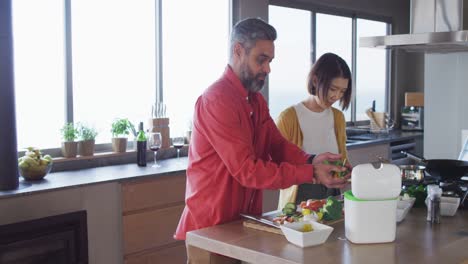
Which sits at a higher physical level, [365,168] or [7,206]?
[365,168]

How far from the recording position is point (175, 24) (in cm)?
454

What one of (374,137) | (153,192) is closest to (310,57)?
(374,137)

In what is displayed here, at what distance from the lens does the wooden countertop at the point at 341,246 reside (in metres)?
1.73

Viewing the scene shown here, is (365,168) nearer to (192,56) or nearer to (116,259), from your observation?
(116,259)

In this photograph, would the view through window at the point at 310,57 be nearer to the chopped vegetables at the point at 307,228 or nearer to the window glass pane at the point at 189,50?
the window glass pane at the point at 189,50

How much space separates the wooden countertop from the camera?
5.68 ft

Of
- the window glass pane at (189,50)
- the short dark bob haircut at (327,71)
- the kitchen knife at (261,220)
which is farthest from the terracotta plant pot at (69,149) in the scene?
the kitchen knife at (261,220)

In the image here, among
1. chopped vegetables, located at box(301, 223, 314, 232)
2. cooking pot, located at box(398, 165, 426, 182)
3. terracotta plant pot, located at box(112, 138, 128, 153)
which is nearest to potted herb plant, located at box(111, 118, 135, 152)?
terracotta plant pot, located at box(112, 138, 128, 153)

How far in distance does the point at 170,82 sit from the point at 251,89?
2357 millimetres

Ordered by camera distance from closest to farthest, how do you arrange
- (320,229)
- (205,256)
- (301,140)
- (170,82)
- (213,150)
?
(320,229)
(205,256)
(213,150)
(301,140)
(170,82)

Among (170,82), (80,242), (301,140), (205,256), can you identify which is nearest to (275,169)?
(205,256)

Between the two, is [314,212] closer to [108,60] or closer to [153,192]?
[153,192]

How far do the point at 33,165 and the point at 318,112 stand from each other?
1660 millimetres

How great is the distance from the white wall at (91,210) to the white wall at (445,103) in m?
2.69
